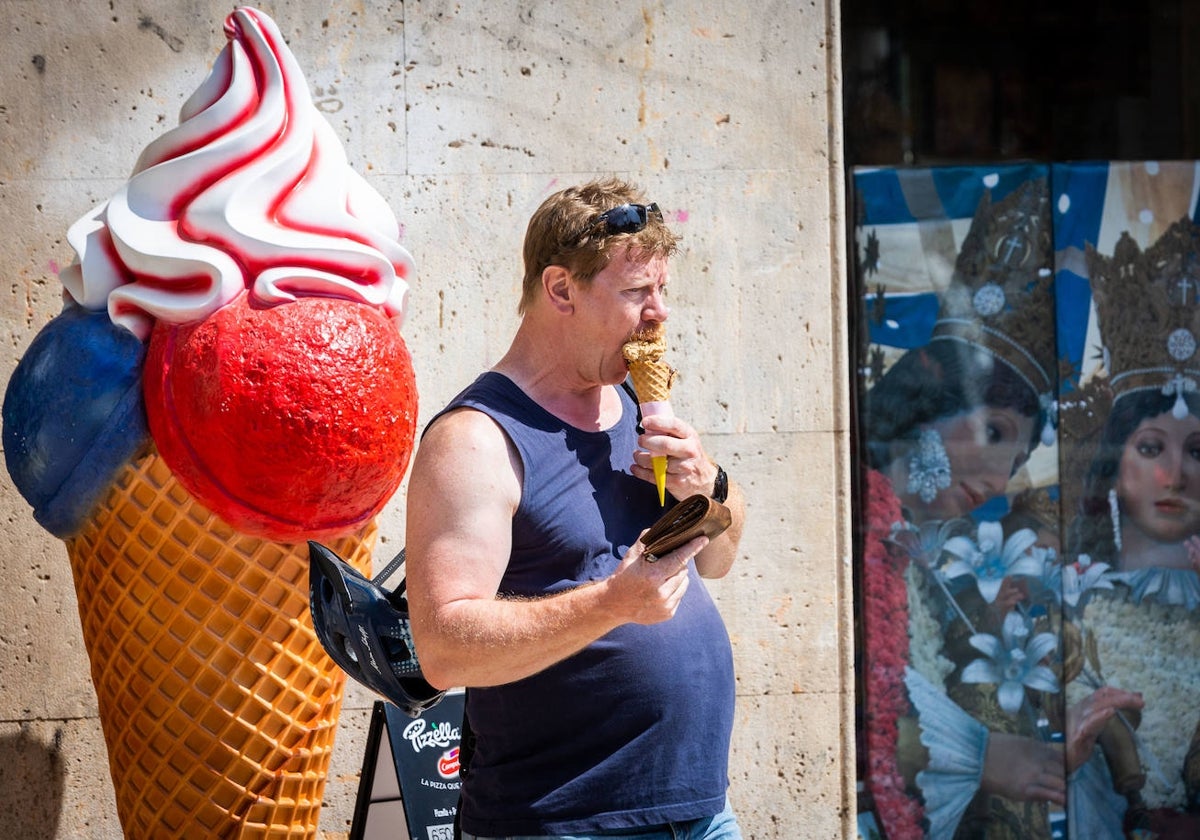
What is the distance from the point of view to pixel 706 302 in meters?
4.20

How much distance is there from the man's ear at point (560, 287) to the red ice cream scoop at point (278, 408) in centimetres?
50

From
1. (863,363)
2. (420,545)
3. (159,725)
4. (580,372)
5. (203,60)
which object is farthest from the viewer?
(863,363)

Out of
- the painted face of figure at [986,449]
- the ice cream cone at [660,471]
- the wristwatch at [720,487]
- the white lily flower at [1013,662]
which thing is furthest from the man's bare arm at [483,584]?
the white lily flower at [1013,662]

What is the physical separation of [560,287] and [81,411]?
3.63ft

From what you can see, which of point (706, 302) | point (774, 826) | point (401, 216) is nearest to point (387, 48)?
point (401, 216)

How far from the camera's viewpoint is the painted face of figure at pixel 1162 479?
15.6 ft

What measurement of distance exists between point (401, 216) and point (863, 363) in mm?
1736

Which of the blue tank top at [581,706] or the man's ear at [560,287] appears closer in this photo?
the blue tank top at [581,706]

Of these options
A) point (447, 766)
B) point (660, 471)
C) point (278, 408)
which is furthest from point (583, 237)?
point (447, 766)

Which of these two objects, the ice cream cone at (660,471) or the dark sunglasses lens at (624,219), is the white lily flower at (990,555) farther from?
the dark sunglasses lens at (624,219)

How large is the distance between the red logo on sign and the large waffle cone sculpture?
0.72m

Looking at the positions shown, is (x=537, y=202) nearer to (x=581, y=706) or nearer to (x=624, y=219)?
(x=624, y=219)

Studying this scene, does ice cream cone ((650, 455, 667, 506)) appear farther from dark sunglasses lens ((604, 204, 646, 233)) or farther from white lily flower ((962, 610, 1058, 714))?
white lily flower ((962, 610, 1058, 714))

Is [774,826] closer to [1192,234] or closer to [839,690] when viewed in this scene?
[839,690]
